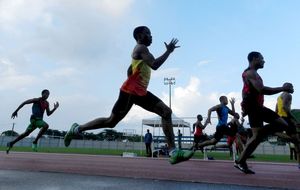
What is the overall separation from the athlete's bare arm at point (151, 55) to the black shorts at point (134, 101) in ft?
1.68

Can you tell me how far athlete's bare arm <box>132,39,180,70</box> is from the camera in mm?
4383

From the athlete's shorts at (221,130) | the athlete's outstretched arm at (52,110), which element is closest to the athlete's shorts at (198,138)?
the athlete's shorts at (221,130)

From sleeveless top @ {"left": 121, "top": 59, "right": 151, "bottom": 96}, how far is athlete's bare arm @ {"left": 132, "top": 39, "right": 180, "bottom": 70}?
0.36ft

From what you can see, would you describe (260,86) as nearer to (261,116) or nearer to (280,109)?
(261,116)

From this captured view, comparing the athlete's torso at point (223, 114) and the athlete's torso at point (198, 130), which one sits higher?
the athlete's torso at point (223, 114)

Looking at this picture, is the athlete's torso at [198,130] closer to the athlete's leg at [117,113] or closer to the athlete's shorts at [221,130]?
the athlete's shorts at [221,130]

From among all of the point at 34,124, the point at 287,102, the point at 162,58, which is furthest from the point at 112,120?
the point at 34,124

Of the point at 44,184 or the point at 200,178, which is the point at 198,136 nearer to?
the point at 200,178

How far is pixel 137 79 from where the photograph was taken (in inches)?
186

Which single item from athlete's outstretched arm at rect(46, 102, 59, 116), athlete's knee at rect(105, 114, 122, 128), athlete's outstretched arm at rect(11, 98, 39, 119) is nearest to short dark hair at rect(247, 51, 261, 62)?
athlete's knee at rect(105, 114, 122, 128)

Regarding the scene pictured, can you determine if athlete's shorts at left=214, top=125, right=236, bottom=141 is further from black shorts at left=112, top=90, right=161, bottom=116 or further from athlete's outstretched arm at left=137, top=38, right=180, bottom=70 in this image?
athlete's outstretched arm at left=137, top=38, right=180, bottom=70

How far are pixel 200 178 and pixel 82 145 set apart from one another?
149 feet

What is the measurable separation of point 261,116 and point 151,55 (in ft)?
7.25

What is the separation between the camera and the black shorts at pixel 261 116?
557 centimetres
